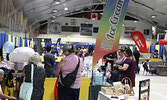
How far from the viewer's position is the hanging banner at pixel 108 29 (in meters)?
3.51

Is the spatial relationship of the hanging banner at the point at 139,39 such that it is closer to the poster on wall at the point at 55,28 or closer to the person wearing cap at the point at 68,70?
the person wearing cap at the point at 68,70

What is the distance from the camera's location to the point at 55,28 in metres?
33.4

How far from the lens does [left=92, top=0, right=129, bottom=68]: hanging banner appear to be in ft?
11.5

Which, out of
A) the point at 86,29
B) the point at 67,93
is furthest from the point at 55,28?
the point at 67,93

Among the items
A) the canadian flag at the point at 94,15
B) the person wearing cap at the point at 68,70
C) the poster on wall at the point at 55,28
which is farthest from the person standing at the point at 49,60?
the canadian flag at the point at 94,15

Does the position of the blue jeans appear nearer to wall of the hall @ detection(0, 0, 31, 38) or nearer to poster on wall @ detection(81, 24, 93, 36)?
wall of the hall @ detection(0, 0, 31, 38)

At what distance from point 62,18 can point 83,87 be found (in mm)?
29768

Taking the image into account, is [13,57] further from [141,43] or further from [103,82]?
[141,43]

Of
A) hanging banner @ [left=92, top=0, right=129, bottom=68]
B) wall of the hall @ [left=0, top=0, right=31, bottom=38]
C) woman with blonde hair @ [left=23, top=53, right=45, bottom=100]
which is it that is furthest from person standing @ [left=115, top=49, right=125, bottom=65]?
wall of the hall @ [left=0, top=0, right=31, bottom=38]

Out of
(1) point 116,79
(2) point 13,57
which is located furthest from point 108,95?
(2) point 13,57

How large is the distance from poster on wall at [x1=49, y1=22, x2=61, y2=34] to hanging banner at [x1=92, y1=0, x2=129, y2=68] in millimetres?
30063

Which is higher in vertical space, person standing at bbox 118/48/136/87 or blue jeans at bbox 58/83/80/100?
person standing at bbox 118/48/136/87

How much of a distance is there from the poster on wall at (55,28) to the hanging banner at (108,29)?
1184 inches

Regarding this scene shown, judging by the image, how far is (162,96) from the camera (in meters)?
6.64
